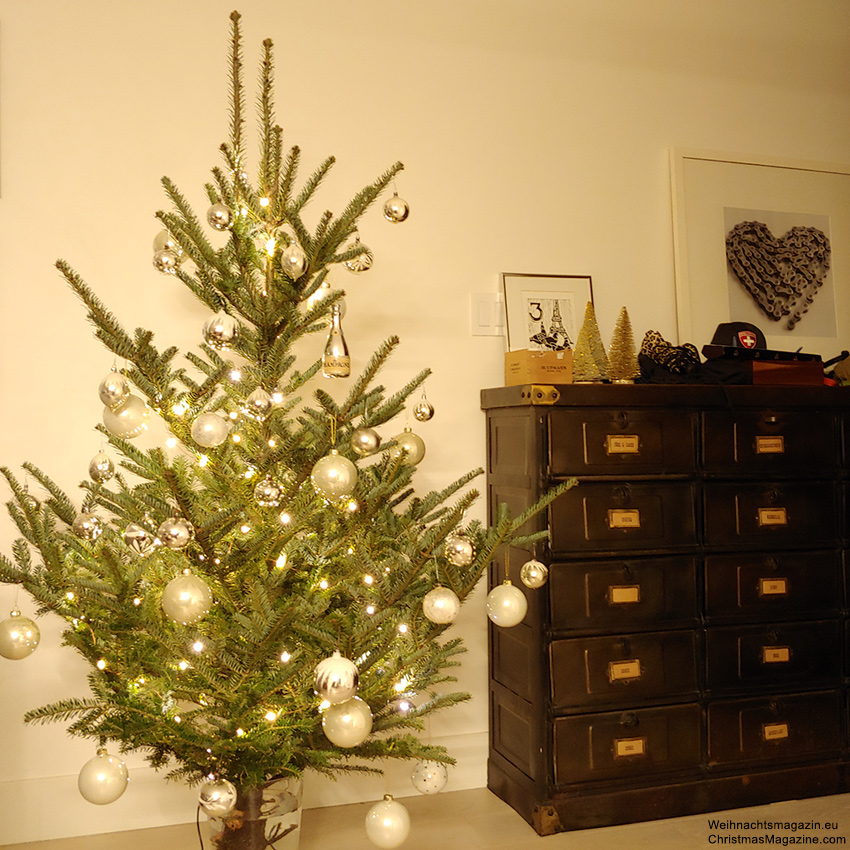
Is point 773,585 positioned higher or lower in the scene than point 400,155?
lower

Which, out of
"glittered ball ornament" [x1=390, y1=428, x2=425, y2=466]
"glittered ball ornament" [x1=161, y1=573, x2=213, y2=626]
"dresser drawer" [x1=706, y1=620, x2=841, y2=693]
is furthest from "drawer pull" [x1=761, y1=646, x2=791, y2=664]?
"glittered ball ornament" [x1=161, y1=573, x2=213, y2=626]

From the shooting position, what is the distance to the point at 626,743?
89.3 inches

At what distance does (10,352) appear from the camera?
2256 millimetres

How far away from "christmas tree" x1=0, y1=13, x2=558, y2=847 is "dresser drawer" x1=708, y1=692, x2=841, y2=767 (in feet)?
3.43

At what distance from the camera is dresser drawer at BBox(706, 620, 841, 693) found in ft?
7.76

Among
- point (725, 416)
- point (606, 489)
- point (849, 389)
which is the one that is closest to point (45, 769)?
point (606, 489)

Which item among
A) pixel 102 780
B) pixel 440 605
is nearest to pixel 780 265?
pixel 440 605

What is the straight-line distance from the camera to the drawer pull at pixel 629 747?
2262 millimetres

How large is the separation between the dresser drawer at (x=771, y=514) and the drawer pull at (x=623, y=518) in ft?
0.76

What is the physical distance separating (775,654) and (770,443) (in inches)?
24.7

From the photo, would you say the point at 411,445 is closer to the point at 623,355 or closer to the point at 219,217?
the point at 219,217

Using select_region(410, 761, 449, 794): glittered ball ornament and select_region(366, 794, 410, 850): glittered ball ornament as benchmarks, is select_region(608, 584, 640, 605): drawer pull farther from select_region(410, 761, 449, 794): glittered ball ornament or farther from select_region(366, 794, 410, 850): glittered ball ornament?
select_region(366, 794, 410, 850): glittered ball ornament

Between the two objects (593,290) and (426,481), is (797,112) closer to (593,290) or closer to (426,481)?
(593,290)

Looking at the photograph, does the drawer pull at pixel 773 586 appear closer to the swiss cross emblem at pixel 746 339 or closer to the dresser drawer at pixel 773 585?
the dresser drawer at pixel 773 585
